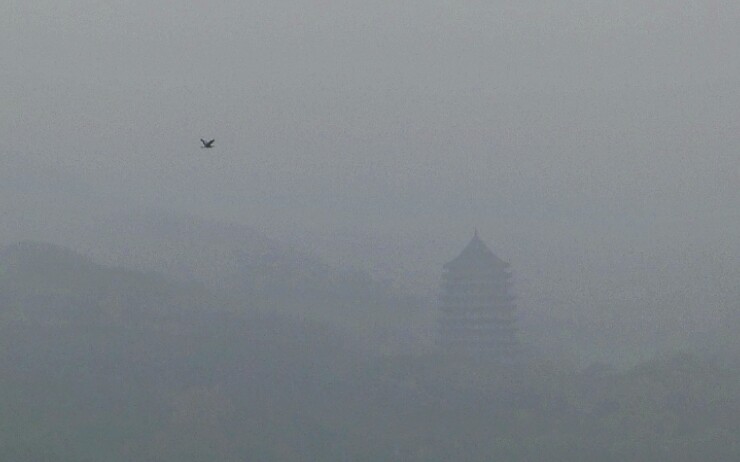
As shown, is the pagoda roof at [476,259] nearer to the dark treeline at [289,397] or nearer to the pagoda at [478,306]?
the pagoda at [478,306]

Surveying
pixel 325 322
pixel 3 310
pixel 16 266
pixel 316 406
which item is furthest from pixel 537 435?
pixel 16 266

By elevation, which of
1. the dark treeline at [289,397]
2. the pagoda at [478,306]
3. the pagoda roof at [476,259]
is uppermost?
the pagoda roof at [476,259]

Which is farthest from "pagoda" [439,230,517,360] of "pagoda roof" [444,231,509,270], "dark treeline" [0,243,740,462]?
"dark treeline" [0,243,740,462]

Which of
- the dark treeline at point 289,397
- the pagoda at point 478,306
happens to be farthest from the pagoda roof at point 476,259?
the dark treeline at point 289,397

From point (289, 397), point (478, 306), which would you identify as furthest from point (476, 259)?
point (289, 397)

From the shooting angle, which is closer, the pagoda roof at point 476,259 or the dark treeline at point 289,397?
the dark treeline at point 289,397

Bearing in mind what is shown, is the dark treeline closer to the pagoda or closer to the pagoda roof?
the pagoda

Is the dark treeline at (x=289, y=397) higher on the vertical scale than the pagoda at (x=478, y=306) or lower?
lower
